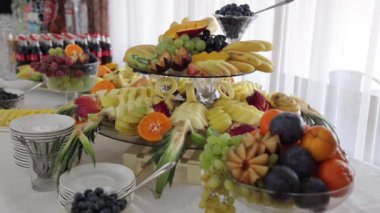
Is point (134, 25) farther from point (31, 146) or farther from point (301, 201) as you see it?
point (301, 201)

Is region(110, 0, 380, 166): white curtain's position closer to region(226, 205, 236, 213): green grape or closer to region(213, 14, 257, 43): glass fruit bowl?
region(213, 14, 257, 43): glass fruit bowl

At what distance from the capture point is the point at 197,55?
A: 3.40 ft

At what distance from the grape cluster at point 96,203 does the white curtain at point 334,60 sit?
0.98m

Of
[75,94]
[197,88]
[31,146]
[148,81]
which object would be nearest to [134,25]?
[75,94]

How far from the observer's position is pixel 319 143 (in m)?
0.61

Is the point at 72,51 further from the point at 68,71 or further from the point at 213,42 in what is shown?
the point at 213,42

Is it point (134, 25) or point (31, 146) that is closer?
point (31, 146)

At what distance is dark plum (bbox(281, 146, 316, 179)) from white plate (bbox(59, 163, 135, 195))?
33cm

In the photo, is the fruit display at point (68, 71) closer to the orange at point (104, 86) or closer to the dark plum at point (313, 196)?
the orange at point (104, 86)

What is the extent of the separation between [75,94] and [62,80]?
0.41 feet

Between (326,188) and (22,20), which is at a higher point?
(22,20)

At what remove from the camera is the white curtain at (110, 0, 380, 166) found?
55.5 inches

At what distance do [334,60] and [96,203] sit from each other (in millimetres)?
1119

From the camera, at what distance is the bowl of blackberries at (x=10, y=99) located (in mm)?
1376
